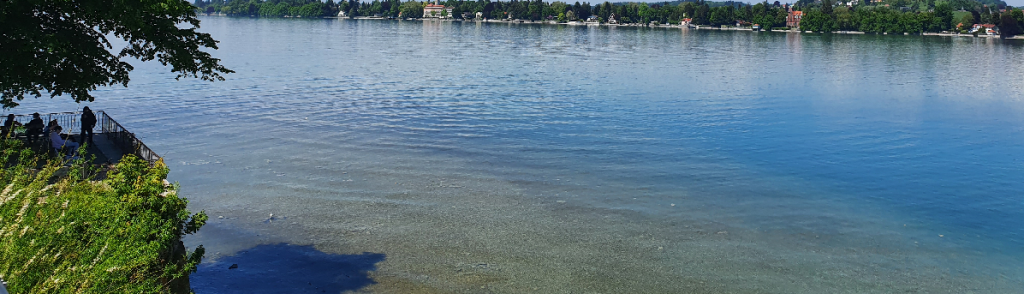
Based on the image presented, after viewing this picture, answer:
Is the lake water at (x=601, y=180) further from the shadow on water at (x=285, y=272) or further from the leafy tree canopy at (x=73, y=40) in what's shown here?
the leafy tree canopy at (x=73, y=40)

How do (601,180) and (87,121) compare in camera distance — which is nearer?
(87,121)

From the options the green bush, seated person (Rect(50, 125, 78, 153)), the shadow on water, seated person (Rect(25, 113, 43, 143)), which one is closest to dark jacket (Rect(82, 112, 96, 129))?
seated person (Rect(50, 125, 78, 153))

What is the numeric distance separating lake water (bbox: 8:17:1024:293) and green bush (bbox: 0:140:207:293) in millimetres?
6118

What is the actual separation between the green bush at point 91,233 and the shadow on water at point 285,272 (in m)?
3.24

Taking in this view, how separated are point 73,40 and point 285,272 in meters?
6.82

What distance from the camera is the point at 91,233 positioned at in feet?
40.5

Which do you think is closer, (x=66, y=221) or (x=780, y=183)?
(x=66, y=221)

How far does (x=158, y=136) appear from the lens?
1371 inches

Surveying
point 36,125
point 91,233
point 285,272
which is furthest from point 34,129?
point 91,233

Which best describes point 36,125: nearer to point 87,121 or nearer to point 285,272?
point 87,121

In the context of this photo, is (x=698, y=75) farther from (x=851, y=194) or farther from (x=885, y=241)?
(x=885, y=241)

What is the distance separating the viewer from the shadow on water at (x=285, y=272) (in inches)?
699

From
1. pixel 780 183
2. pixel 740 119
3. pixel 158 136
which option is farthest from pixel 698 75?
pixel 158 136

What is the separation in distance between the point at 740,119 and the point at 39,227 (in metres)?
38.0
